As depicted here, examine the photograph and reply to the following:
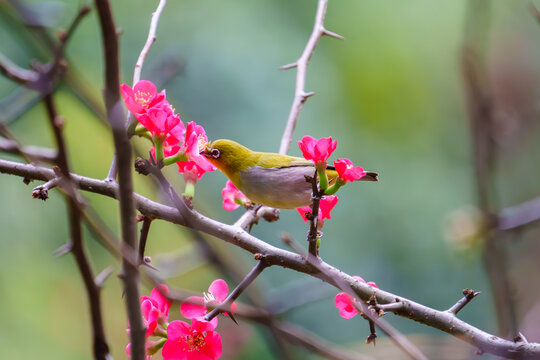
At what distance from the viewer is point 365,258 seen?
180 inches

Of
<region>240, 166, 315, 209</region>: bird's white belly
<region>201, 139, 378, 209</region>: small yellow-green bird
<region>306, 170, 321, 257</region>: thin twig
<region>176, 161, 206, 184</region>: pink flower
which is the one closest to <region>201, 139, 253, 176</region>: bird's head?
<region>201, 139, 378, 209</region>: small yellow-green bird

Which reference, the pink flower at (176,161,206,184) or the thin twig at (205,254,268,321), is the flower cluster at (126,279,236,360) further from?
the pink flower at (176,161,206,184)

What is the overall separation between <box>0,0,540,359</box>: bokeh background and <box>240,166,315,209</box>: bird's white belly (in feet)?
6.80

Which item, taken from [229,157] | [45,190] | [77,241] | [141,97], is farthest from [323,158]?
[229,157]

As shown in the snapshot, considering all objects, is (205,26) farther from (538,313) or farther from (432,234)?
(538,313)

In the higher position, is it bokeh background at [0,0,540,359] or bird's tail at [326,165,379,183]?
bird's tail at [326,165,379,183]

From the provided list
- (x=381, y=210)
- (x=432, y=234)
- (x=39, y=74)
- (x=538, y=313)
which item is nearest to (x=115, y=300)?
(x=381, y=210)

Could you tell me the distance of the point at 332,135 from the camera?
16.0 feet

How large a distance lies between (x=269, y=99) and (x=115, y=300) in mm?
2067

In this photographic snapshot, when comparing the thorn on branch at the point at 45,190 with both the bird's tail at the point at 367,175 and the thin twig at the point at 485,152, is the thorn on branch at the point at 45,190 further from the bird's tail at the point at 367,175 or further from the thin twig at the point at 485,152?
the bird's tail at the point at 367,175

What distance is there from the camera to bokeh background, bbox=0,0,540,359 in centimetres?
427

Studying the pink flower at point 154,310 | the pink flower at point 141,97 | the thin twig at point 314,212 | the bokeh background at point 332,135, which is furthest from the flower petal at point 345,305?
the bokeh background at point 332,135

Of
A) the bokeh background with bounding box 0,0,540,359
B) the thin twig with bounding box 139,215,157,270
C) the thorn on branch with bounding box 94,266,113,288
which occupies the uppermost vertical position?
the thorn on branch with bounding box 94,266,113,288

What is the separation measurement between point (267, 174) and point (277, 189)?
13 centimetres
